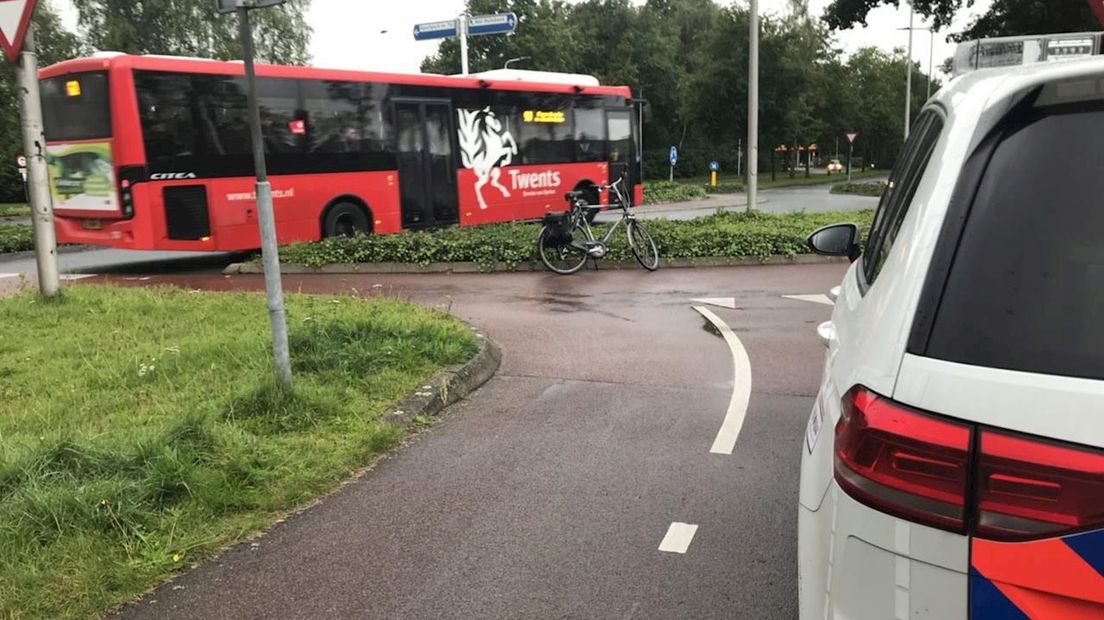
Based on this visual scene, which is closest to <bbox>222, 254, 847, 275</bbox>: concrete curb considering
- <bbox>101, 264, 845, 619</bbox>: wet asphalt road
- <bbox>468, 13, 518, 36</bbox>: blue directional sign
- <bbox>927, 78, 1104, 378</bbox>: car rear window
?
<bbox>101, 264, 845, 619</bbox>: wet asphalt road

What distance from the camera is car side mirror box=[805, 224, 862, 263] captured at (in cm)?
412

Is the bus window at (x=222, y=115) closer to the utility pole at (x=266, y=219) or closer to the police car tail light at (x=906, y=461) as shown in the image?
the utility pole at (x=266, y=219)

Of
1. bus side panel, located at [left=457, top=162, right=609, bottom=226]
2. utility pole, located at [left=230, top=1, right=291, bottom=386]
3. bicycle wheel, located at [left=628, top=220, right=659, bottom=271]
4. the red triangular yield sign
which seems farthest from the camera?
bus side panel, located at [left=457, top=162, right=609, bottom=226]

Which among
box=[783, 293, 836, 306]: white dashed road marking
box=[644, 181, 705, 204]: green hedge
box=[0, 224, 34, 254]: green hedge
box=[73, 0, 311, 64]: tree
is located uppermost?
box=[73, 0, 311, 64]: tree

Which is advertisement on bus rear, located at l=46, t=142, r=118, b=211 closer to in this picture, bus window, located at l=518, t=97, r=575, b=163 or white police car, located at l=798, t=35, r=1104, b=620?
bus window, located at l=518, t=97, r=575, b=163

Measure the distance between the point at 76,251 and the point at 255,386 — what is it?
52.0 ft

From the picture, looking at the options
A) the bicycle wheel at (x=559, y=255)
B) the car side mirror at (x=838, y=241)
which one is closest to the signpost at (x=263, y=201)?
the car side mirror at (x=838, y=241)

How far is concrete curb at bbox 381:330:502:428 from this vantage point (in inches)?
211

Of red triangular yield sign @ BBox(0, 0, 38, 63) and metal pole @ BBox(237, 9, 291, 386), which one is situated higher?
red triangular yield sign @ BBox(0, 0, 38, 63)

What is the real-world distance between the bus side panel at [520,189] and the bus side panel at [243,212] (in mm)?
1893

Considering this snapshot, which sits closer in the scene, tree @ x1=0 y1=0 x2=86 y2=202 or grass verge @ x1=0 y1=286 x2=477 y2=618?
grass verge @ x1=0 y1=286 x2=477 y2=618

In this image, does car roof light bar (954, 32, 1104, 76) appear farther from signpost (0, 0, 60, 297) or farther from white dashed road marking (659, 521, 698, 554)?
signpost (0, 0, 60, 297)

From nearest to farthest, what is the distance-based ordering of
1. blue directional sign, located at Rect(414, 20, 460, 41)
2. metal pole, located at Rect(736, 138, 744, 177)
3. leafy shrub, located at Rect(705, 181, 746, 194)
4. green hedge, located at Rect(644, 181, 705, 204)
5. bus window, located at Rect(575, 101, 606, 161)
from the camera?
bus window, located at Rect(575, 101, 606, 161)
blue directional sign, located at Rect(414, 20, 460, 41)
green hedge, located at Rect(644, 181, 705, 204)
leafy shrub, located at Rect(705, 181, 746, 194)
metal pole, located at Rect(736, 138, 744, 177)

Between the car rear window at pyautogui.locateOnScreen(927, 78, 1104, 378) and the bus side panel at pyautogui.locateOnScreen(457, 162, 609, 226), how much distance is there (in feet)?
51.5
